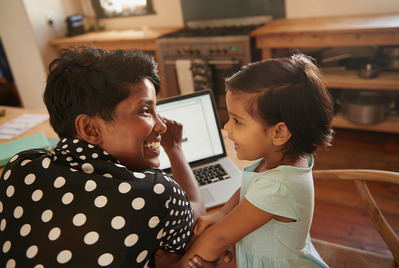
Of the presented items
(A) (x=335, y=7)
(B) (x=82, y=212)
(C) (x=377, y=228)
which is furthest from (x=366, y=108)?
(B) (x=82, y=212)

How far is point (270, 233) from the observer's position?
0.94m

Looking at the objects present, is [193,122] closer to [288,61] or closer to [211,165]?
[211,165]

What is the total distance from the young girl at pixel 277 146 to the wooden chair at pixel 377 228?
0.97 ft

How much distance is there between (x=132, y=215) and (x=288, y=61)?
53 cm

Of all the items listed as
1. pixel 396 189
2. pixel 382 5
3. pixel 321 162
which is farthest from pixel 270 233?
pixel 382 5

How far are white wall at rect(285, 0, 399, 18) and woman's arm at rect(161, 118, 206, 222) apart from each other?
2.60m

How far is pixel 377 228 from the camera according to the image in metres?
1.14

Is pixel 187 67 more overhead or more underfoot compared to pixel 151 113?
more underfoot

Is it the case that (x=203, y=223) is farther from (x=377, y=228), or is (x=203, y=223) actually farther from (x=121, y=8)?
(x=121, y=8)

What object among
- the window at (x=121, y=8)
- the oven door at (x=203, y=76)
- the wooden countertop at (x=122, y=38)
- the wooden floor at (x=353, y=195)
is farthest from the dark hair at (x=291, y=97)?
the window at (x=121, y=8)

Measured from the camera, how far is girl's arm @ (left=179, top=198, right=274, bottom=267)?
0.85 m

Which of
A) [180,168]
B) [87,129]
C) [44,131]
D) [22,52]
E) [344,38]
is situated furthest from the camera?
[22,52]

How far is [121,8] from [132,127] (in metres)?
3.88

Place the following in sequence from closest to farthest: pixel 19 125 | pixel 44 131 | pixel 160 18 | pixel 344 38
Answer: pixel 44 131
pixel 19 125
pixel 344 38
pixel 160 18
